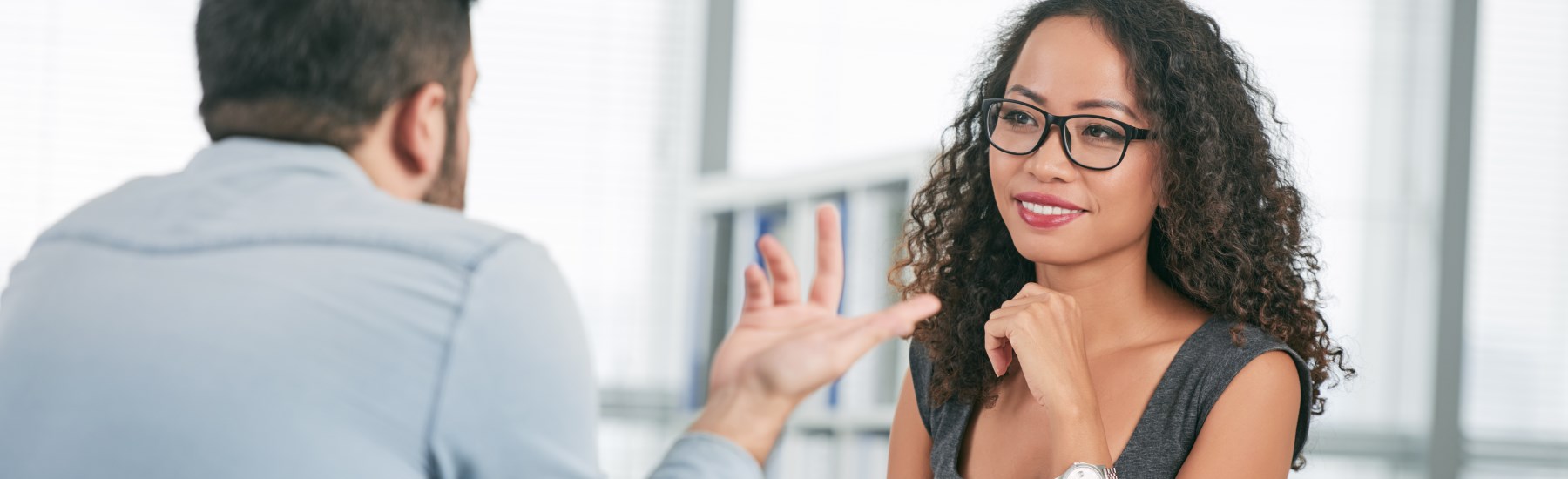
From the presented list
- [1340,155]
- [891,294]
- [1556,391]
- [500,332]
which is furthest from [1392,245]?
[500,332]

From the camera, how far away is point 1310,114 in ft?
12.4

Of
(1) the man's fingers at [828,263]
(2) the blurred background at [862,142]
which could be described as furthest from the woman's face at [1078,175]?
(2) the blurred background at [862,142]

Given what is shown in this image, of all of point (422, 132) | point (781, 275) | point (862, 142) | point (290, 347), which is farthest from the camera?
point (862, 142)

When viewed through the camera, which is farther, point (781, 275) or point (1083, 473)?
point (1083, 473)

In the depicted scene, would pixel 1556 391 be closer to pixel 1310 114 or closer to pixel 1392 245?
pixel 1392 245

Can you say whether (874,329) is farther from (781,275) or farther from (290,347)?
(290,347)

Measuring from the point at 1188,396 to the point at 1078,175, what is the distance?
0.92 feet

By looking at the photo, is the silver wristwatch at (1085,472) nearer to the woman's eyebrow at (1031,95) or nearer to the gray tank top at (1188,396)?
the gray tank top at (1188,396)

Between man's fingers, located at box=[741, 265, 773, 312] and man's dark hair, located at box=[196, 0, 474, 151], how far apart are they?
29 cm

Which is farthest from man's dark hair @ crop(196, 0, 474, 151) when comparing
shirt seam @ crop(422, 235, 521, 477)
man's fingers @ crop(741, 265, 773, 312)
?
man's fingers @ crop(741, 265, 773, 312)

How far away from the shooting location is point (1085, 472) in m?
1.32

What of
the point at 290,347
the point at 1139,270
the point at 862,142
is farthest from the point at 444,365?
the point at 862,142

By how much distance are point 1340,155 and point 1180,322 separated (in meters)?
2.53

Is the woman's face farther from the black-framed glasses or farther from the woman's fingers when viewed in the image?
the woman's fingers
